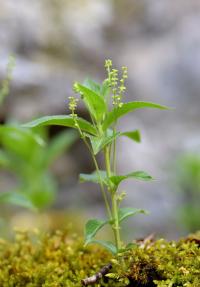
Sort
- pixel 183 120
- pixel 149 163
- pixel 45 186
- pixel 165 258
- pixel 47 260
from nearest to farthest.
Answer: pixel 165 258, pixel 47 260, pixel 45 186, pixel 149 163, pixel 183 120

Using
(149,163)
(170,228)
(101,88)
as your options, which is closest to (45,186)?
(101,88)

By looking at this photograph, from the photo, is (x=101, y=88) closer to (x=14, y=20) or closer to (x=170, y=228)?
(x=170, y=228)

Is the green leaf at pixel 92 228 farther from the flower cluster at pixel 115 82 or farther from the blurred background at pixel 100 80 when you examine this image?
the blurred background at pixel 100 80

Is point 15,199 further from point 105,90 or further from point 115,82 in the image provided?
point 115,82

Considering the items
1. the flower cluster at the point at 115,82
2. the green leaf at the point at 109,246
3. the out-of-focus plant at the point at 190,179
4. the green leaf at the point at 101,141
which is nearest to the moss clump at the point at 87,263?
the green leaf at the point at 109,246

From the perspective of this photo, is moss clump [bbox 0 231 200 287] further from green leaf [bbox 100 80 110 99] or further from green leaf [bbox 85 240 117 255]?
green leaf [bbox 100 80 110 99]
